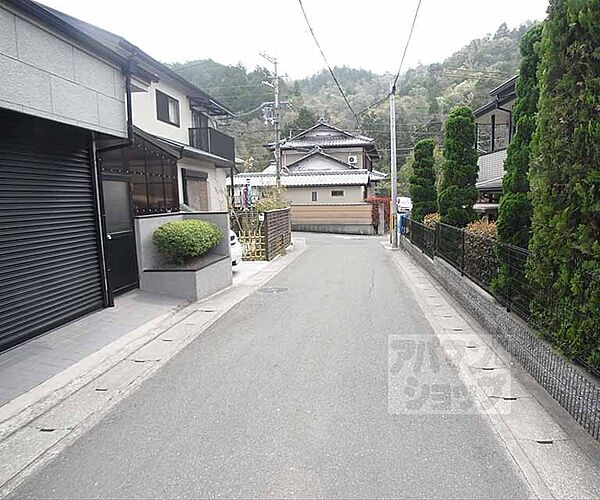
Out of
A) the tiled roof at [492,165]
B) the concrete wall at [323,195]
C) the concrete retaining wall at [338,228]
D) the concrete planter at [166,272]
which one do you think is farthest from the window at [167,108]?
the concrete wall at [323,195]

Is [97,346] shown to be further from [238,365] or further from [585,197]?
[585,197]

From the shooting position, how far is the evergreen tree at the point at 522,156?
5.35m

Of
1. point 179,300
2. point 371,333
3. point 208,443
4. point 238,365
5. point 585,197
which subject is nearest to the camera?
point 208,443

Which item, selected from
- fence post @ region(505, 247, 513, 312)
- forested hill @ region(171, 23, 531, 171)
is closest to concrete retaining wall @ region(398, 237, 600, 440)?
fence post @ region(505, 247, 513, 312)

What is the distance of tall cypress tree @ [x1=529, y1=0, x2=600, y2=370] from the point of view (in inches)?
135

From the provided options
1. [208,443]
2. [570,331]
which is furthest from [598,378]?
[208,443]

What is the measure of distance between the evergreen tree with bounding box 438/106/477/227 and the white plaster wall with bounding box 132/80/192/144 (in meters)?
7.31

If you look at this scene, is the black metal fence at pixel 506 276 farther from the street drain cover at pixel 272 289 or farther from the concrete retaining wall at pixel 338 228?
the concrete retaining wall at pixel 338 228

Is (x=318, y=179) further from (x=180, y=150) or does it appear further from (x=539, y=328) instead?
(x=539, y=328)

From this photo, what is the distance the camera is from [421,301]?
813cm

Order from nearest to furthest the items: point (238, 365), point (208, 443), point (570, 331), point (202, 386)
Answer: point (208, 443) → point (570, 331) → point (202, 386) → point (238, 365)

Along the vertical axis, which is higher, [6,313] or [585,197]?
[585,197]

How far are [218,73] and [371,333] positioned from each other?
38322mm

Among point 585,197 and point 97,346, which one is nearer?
point 585,197
